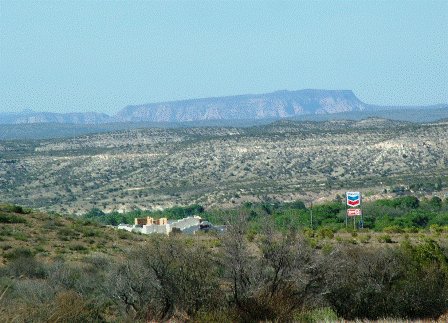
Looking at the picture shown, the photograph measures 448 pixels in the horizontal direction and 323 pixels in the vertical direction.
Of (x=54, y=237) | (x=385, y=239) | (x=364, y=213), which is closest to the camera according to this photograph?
(x=54, y=237)

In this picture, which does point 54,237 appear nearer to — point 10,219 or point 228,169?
point 10,219

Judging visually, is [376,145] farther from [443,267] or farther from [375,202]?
[443,267]

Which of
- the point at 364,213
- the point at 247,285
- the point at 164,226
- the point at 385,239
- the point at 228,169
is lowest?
the point at 228,169

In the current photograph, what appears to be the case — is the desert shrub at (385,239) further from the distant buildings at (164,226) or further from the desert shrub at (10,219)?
the desert shrub at (10,219)

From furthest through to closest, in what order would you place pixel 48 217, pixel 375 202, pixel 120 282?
pixel 375 202 → pixel 48 217 → pixel 120 282

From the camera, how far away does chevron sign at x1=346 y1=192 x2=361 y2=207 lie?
171 feet

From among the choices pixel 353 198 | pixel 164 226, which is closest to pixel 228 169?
pixel 164 226

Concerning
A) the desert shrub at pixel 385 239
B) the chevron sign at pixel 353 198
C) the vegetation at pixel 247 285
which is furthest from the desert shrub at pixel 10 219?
the chevron sign at pixel 353 198

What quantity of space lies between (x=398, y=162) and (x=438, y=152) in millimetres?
4298

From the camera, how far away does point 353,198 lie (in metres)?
52.4

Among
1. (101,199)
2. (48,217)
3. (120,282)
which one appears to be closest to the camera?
(120,282)

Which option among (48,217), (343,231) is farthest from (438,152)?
(48,217)

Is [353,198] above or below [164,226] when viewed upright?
above

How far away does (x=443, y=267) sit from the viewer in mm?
23500
